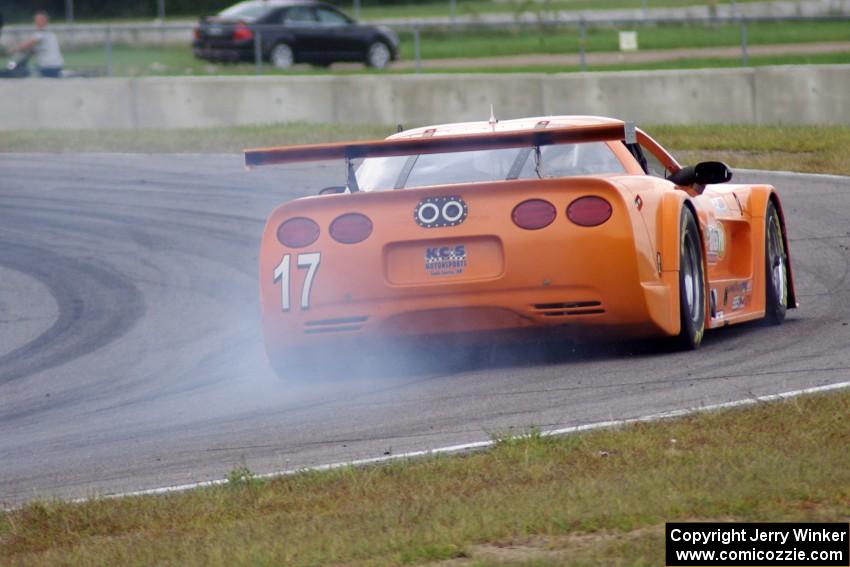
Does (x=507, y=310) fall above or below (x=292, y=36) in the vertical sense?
below

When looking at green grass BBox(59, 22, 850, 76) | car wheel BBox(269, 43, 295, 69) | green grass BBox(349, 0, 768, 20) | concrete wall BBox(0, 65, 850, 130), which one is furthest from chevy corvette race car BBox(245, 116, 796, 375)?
green grass BBox(349, 0, 768, 20)

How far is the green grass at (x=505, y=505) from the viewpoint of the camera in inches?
176

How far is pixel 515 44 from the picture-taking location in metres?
35.0

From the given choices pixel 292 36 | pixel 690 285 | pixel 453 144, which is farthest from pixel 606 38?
pixel 453 144

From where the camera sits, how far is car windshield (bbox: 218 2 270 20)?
1316 inches

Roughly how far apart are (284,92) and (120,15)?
1987cm

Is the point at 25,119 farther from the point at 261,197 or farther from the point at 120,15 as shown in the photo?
the point at 120,15

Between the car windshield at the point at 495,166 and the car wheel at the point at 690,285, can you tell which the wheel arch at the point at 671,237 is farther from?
the car windshield at the point at 495,166

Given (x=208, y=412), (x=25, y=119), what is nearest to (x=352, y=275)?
(x=208, y=412)

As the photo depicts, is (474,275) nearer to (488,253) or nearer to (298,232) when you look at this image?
(488,253)

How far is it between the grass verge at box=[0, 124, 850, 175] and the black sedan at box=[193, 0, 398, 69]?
985cm

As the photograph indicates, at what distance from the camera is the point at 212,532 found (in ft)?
16.3

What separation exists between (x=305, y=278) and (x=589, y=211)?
143 cm

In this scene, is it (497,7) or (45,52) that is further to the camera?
(497,7)
